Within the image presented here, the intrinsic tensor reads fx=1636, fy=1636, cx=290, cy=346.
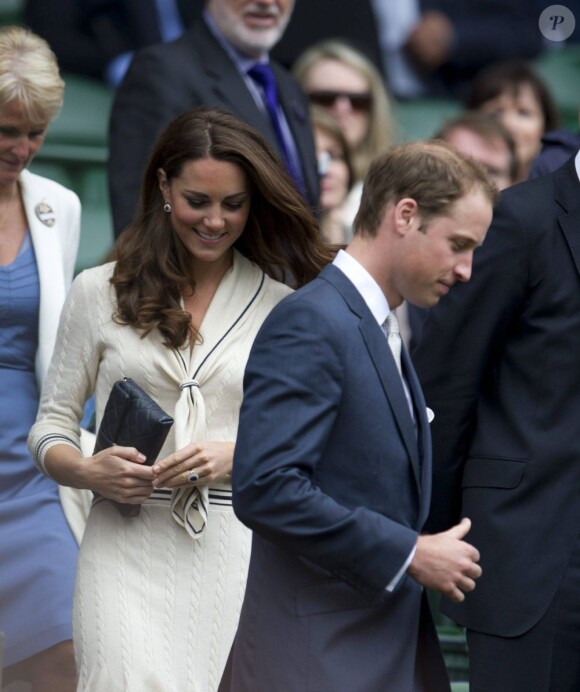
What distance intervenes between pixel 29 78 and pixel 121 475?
140cm

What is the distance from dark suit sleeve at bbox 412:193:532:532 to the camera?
3.83 metres

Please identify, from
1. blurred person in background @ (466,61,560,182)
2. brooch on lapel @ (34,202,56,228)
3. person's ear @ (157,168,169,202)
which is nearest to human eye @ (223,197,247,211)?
person's ear @ (157,168,169,202)

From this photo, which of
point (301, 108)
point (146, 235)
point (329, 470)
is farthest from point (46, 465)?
point (301, 108)

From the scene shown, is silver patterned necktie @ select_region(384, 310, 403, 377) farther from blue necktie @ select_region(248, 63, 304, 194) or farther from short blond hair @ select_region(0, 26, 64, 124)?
blue necktie @ select_region(248, 63, 304, 194)

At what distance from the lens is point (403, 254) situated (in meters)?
3.16

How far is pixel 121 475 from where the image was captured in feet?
12.4

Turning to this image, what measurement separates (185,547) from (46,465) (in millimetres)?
401

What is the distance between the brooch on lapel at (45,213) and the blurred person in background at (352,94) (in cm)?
195

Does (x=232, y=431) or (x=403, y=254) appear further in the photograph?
(x=232, y=431)

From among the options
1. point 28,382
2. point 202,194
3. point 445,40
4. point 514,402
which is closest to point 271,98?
point 28,382

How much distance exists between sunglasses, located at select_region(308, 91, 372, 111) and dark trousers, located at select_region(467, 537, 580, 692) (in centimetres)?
332

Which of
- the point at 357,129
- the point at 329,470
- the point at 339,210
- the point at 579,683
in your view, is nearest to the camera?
the point at 329,470

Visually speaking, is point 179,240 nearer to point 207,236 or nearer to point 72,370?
point 207,236

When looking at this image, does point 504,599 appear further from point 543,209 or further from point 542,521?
point 543,209
